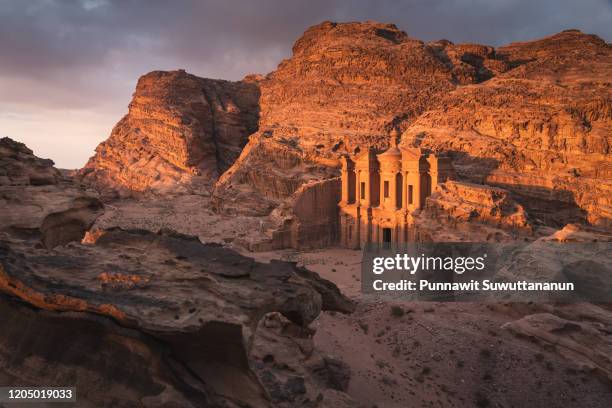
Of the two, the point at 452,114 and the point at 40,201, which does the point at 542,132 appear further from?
the point at 40,201

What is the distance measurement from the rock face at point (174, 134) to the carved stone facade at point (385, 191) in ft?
95.7

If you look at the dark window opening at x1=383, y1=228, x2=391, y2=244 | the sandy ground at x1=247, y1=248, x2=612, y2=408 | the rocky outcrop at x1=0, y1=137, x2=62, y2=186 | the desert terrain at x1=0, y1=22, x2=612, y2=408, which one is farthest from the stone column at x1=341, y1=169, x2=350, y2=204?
the rocky outcrop at x1=0, y1=137, x2=62, y2=186

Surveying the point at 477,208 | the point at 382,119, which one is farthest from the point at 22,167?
the point at 382,119

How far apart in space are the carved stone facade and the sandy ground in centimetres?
1343

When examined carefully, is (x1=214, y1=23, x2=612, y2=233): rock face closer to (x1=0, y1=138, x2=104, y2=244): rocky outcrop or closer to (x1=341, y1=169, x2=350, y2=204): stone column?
(x1=341, y1=169, x2=350, y2=204): stone column

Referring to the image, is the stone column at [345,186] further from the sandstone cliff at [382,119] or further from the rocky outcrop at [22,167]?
the rocky outcrop at [22,167]

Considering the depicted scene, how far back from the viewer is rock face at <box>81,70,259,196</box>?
5922cm

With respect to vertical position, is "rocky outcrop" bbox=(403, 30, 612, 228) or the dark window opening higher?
"rocky outcrop" bbox=(403, 30, 612, 228)

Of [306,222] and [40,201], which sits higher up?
[40,201]

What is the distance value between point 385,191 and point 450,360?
19088mm

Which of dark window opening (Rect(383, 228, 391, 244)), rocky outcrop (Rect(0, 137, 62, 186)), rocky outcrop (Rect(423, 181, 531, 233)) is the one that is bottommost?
dark window opening (Rect(383, 228, 391, 244))

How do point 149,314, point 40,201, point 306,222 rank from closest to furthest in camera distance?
1. point 149,314
2. point 40,201
3. point 306,222

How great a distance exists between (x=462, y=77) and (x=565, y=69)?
11.0m

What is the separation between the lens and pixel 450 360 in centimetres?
1302
